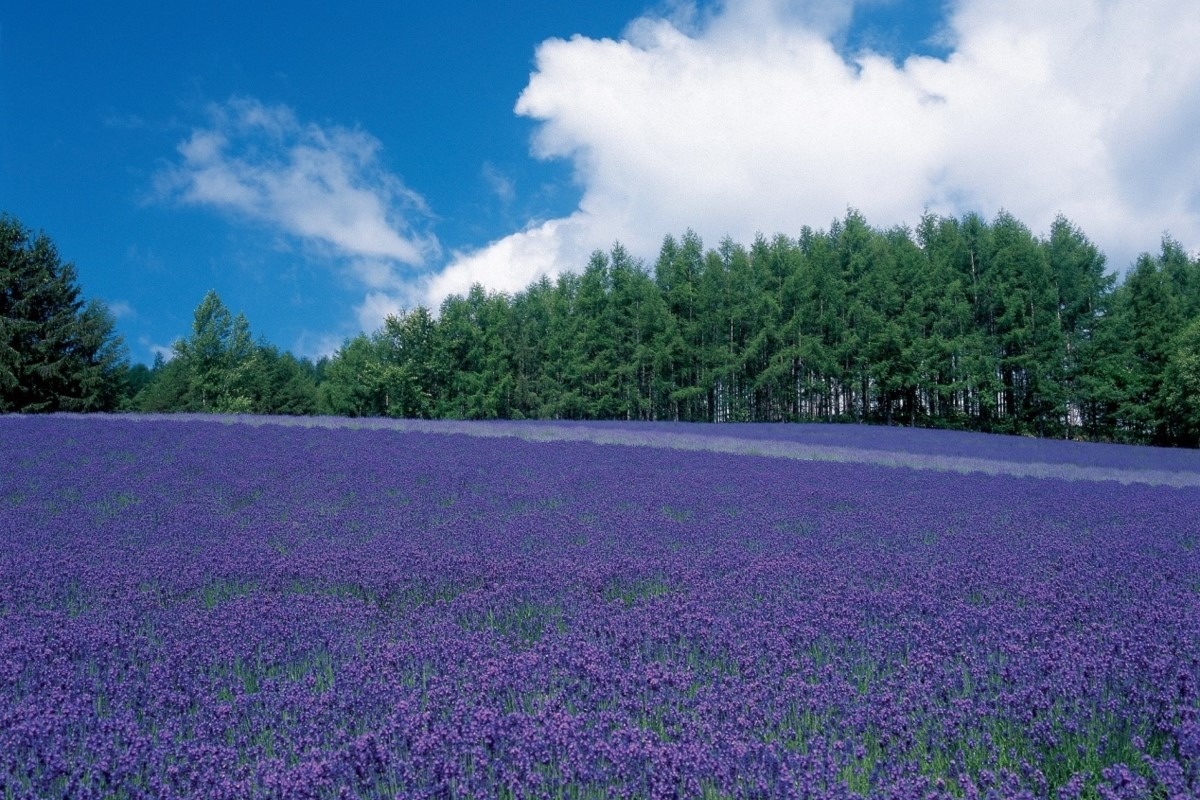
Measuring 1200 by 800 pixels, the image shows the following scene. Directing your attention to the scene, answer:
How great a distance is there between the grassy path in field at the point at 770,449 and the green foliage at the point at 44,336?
18.9 meters

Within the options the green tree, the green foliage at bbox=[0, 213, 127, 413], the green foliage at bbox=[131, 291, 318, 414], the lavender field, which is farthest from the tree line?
the lavender field

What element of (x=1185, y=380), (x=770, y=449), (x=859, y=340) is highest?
(x=859, y=340)

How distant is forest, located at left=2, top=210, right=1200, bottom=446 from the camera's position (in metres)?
33.6

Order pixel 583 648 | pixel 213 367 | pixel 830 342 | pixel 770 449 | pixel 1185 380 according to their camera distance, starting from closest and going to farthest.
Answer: pixel 583 648, pixel 770 449, pixel 1185 380, pixel 830 342, pixel 213 367

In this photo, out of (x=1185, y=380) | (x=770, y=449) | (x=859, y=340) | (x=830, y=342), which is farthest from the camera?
(x=830, y=342)

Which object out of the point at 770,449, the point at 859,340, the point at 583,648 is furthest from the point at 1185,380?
the point at 583,648

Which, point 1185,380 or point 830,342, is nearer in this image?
point 1185,380

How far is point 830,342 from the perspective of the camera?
3800 centimetres

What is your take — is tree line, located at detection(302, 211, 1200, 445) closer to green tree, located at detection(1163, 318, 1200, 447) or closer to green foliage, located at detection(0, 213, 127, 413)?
green tree, located at detection(1163, 318, 1200, 447)

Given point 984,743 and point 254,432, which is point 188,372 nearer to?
point 254,432

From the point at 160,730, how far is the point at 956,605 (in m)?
4.11

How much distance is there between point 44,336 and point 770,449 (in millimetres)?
33268

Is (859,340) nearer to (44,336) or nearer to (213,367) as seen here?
(213,367)

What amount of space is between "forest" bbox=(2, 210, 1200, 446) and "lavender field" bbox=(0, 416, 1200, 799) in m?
28.6
